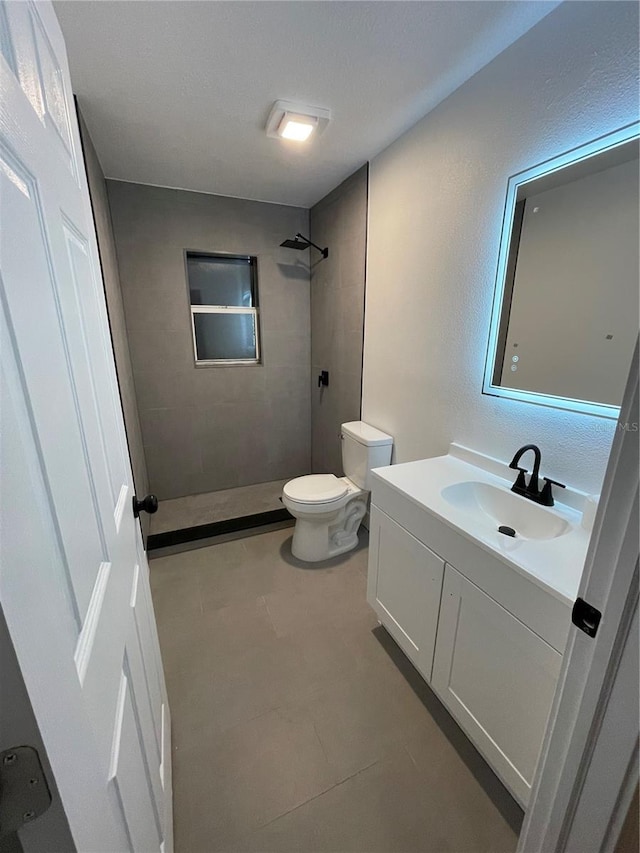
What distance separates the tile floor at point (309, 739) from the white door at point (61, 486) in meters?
0.37

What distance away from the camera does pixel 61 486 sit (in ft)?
1.58

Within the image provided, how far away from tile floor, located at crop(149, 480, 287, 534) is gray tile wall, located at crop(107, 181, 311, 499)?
9 centimetres

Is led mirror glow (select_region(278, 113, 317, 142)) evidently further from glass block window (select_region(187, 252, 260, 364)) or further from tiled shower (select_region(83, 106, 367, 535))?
glass block window (select_region(187, 252, 260, 364))

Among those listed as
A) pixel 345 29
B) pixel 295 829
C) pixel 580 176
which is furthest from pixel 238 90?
pixel 295 829

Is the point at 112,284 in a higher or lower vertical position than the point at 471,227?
lower

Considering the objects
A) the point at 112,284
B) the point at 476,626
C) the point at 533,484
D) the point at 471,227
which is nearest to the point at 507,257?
the point at 471,227

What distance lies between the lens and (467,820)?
1051mm

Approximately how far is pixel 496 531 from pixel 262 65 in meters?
1.88

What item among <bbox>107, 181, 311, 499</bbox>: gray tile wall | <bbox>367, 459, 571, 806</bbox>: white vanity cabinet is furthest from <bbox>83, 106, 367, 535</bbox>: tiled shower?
<bbox>367, 459, 571, 806</bbox>: white vanity cabinet

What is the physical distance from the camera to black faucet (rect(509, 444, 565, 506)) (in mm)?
1225

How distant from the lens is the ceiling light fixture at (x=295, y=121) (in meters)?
1.52

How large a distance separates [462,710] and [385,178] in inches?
95.2

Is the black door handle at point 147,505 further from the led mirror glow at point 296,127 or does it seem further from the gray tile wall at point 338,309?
the led mirror glow at point 296,127

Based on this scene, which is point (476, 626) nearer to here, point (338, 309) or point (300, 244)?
point (338, 309)
